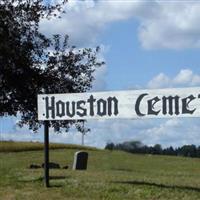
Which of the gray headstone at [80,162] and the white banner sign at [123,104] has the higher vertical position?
the white banner sign at [123,104]

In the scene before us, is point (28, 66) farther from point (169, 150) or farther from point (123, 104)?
point (169, 150)

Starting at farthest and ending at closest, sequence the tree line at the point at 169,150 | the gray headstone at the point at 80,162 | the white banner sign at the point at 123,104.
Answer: the tree line at the point at 169,150, the gray headstone at the point at 80,162, the white banner sign at the point at 123,104

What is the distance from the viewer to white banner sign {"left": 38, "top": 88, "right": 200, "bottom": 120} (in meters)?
14.5

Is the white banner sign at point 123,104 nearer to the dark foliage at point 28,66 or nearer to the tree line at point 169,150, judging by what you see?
the dark foliage at point 28,66

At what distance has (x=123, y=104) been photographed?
1523 centimetres

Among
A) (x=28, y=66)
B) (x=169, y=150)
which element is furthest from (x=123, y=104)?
(x=169, y=150)

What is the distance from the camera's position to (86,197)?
47.5 ft

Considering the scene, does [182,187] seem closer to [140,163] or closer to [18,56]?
[18,56]

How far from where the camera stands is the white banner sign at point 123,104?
1448 cm

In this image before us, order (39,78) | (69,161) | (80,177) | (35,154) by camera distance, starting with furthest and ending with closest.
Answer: (35,154)
(69,161)
(39,78)
(80,177)

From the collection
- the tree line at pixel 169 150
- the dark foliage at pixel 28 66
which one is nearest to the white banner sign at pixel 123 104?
the dark foliage at pixel 28 66

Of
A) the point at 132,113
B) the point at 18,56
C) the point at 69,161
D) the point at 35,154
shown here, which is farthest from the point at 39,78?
the point at 35,154

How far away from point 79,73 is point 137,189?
25.1 ft

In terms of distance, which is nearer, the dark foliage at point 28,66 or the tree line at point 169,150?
the dark foliage at point 28,66
